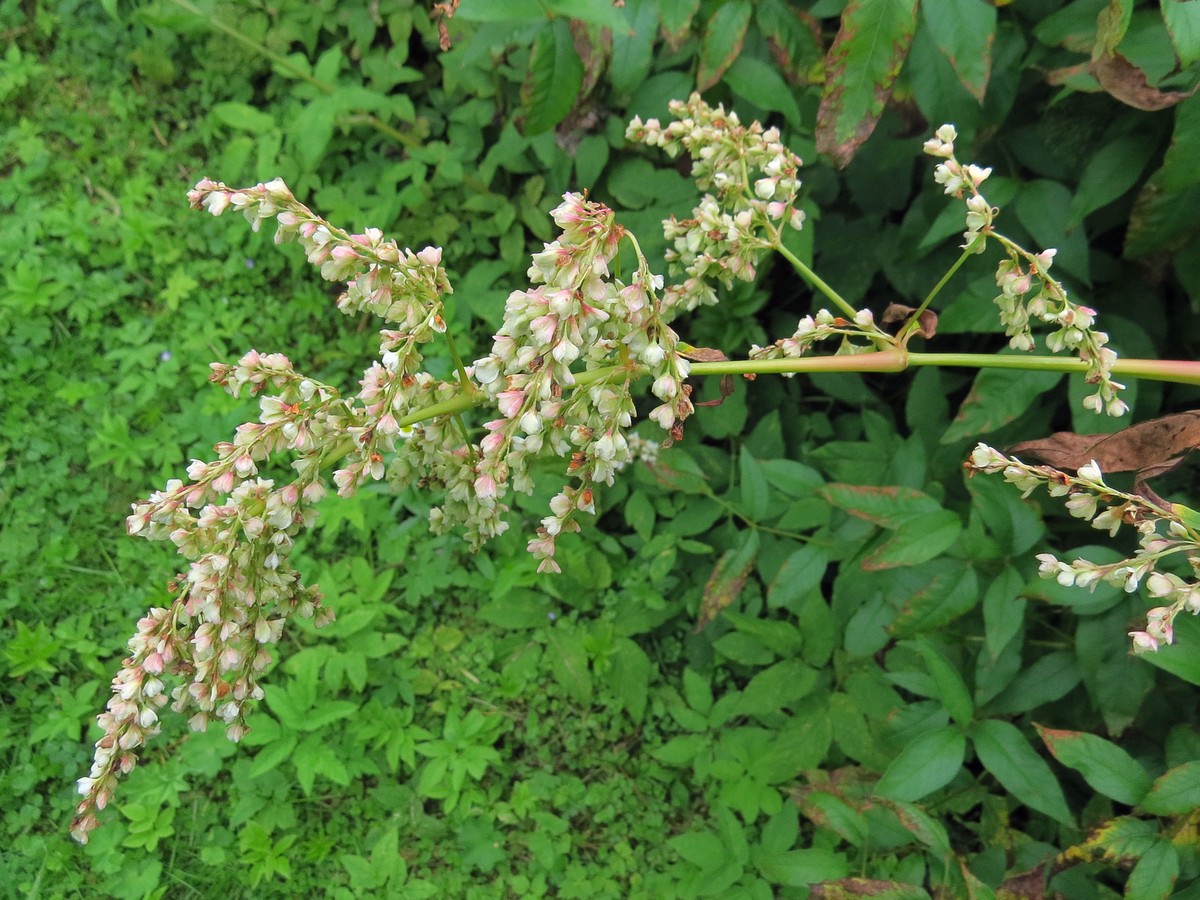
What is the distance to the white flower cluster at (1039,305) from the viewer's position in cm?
116

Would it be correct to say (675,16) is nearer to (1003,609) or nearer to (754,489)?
(754,489)

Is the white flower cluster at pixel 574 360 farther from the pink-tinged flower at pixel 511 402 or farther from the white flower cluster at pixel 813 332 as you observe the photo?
the white flower cluster at pixel 813 332

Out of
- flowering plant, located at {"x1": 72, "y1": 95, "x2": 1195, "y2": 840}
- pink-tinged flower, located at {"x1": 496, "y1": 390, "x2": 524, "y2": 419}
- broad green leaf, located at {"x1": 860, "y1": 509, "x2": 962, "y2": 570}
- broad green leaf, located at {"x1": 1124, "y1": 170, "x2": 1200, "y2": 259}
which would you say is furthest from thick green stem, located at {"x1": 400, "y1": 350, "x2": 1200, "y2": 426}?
broad green leaf, located at {"x1": 1124, "y1": 170, "x2": 1200, "y2": 259}

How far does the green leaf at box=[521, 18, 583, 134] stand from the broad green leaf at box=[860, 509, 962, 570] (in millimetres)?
1111

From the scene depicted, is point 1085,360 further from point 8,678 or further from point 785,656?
point 8,678

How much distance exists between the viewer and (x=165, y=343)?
2.94 m

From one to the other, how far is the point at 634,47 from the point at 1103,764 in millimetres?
1579

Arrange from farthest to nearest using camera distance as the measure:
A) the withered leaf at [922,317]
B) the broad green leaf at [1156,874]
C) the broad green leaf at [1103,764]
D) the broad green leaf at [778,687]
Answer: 1. the broad green leaf at [778,687]
2. the broad green leaf at [1103,764]
3. the broad green leaf at [1156,874]
4. the withered leaf at [922,317]

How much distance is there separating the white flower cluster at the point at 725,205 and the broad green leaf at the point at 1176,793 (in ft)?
3.28

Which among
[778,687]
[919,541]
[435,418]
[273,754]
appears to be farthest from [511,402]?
[273,754]

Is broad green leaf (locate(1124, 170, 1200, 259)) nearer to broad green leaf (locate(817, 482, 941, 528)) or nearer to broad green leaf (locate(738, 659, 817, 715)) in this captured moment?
broad green leaf (locate(817, 482, 941, 528))

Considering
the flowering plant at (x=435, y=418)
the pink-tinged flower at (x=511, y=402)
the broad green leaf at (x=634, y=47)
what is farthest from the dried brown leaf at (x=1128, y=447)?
the broad green leaf at (x=634, y=47)

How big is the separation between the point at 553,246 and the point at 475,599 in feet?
5.93

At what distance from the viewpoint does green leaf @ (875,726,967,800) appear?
5.50 ft
